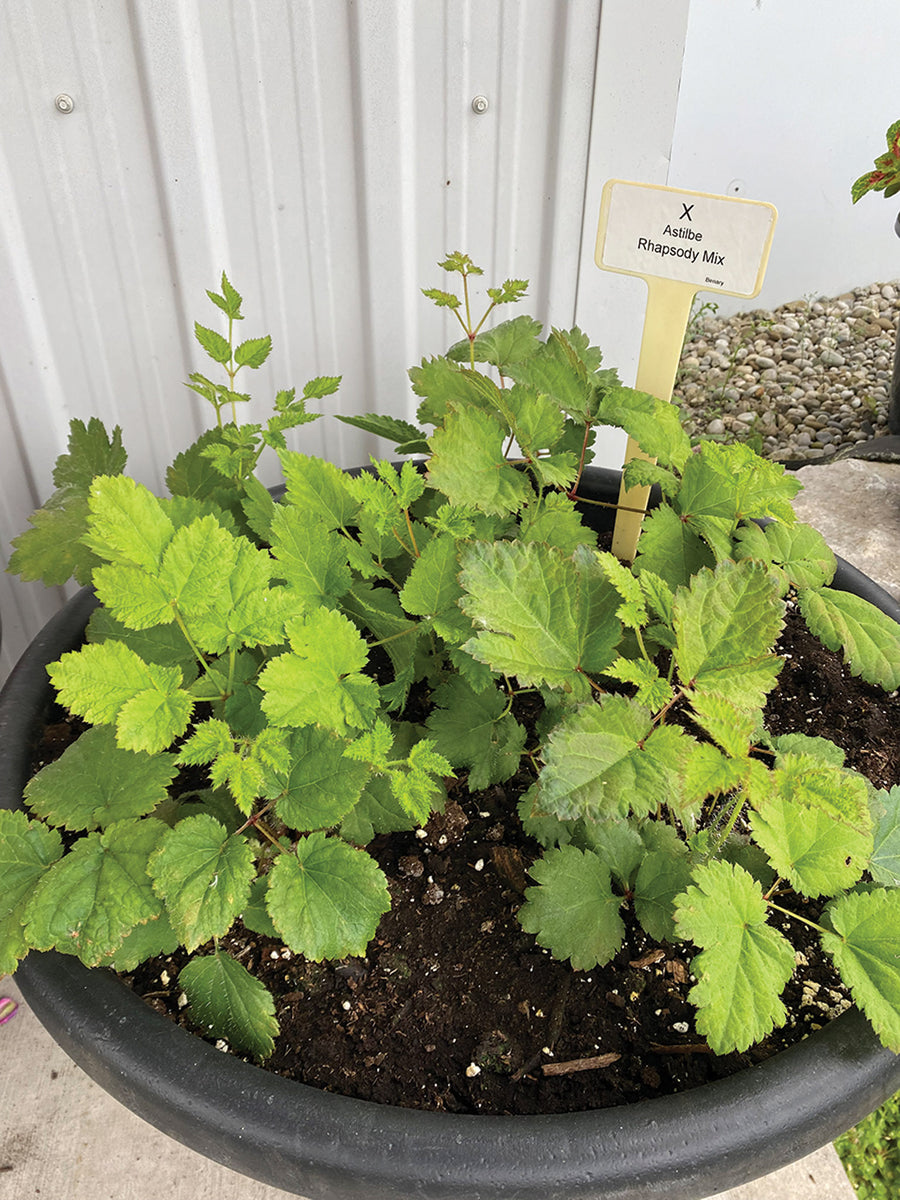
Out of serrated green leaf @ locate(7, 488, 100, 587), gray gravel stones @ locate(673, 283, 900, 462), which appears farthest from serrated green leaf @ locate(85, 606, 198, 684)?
gray gravel stones @ locate(673, 283, 900, 462)

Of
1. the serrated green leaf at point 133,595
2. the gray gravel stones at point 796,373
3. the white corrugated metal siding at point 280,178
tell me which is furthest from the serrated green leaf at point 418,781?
the gray gravel stones at point 796,373

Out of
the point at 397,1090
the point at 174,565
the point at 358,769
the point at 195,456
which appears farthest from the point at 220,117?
the point at 397,1090

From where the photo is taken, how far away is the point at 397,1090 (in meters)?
0.68

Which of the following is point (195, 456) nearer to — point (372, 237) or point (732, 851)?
point (372, 237)

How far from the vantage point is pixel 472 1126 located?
0.60 meters

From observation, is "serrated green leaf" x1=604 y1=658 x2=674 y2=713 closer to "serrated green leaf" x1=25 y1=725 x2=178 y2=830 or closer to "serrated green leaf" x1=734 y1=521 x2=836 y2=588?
"serrated green leaf" x1=734 y1=521 x2=836 y2=588

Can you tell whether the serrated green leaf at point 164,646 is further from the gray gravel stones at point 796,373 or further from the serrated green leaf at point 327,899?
the gray gravel stones at point 796,373

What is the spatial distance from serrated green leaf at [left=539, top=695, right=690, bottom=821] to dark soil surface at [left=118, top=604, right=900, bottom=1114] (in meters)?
0.21

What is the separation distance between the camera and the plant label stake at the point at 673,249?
834mm

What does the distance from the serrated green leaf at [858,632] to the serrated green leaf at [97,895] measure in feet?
1.89

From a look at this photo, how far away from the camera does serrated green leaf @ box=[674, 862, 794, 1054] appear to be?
0.60m

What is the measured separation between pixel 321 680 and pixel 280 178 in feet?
2.56

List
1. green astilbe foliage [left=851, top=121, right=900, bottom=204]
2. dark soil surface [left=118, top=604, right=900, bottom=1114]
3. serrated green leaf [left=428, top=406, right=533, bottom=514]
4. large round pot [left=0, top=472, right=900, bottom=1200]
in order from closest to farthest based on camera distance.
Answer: large round pot [left=0, top=472, right=900, bottom=1200] → dark soil surface [left=118, top=604, right=900, bottom=1114] → serrated green leaf [left=428, top=406, right=533, bottom=514] → green astilbe foliage [left=851, top=121, right=900, bottom=204]

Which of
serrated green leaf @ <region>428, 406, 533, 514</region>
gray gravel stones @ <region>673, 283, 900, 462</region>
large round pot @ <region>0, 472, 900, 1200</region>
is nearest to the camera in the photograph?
large round pot @ <region>0, 472, 900, 1200</region>
